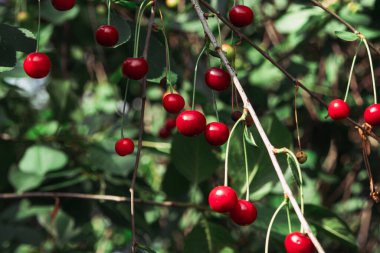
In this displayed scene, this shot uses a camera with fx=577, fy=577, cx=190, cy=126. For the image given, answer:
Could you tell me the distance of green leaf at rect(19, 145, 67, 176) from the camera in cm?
207

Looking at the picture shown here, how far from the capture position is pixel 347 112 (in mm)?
1241

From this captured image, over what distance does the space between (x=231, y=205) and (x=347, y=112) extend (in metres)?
0.41

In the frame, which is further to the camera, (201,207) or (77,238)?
(77,238)

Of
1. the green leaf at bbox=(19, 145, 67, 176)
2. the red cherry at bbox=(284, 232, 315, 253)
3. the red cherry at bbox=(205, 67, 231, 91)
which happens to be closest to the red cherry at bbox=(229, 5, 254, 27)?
the red cherry at bbox=(205, 67, 231, 91)

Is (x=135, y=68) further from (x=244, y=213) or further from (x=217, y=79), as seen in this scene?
(x=244, y=213)

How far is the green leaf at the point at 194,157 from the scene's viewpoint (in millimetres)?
1717

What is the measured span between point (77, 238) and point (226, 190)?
185 cm

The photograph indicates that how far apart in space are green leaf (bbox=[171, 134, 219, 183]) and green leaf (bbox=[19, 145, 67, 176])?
1.79 ft

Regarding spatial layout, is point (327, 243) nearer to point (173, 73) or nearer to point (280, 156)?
point (280, 156)

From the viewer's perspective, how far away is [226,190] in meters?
0.98

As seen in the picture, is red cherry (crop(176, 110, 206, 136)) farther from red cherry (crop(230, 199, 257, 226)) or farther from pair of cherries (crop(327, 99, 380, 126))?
pair of cherries (crop(327, 99, 380, 126))

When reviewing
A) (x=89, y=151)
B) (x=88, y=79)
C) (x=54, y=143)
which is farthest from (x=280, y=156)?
(x=88, y=79)

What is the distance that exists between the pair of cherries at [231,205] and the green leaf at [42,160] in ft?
3.95

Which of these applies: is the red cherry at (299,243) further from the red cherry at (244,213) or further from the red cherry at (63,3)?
the red cherry at (63,3)
